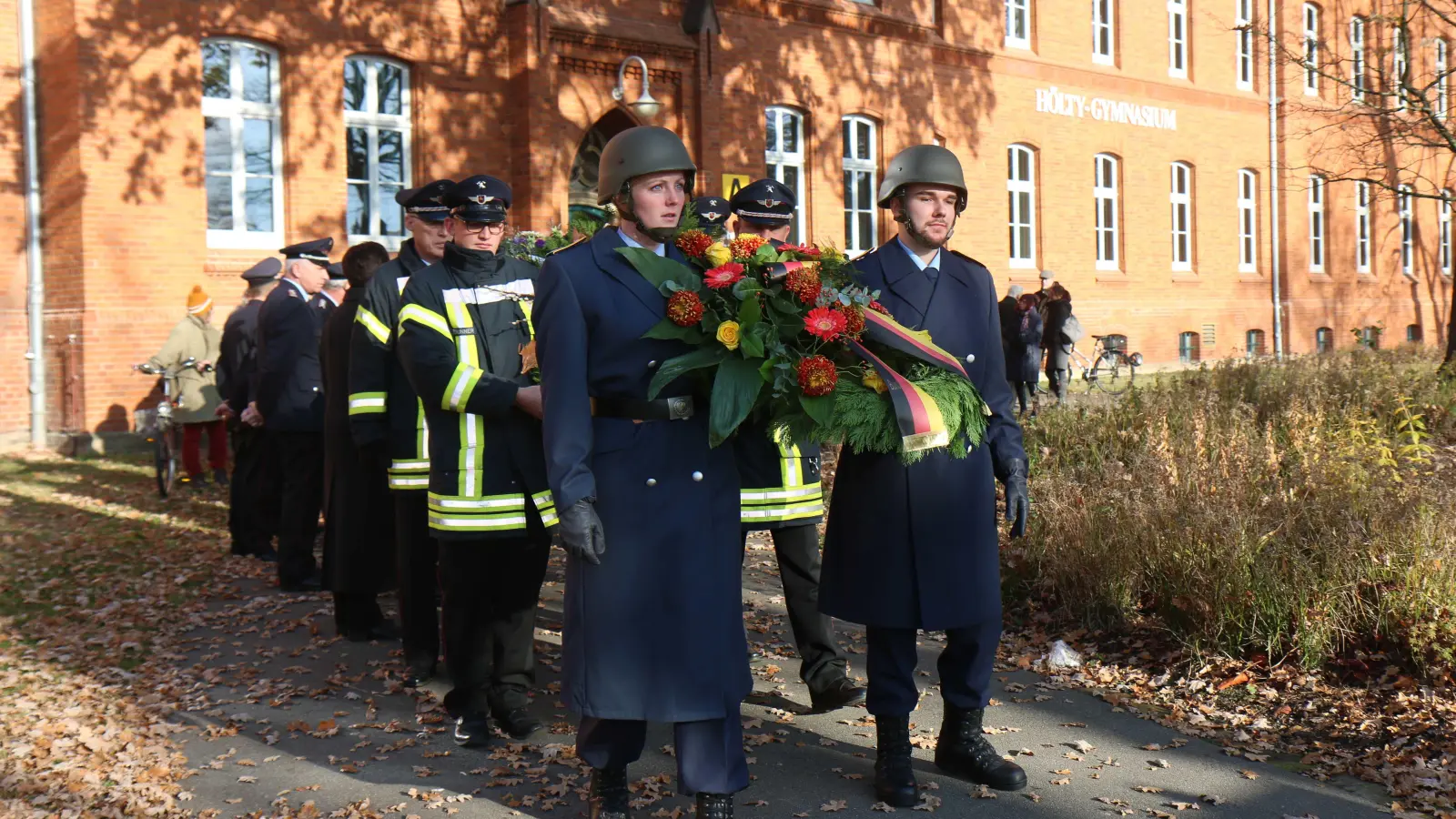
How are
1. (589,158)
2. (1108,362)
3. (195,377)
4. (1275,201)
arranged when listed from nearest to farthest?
1. (195,377)
2. (589,158)
3. (1108,362)
4. (1275,201)

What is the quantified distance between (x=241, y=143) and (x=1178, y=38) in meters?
20.9

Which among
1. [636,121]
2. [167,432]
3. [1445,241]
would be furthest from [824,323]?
[1445,241]

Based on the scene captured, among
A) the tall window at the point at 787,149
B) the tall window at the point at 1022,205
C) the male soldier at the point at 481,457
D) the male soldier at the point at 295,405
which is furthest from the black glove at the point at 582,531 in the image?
the tall window at the point at 1022,205

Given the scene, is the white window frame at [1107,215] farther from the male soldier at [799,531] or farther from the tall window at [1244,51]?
the male soldier at [799,531]

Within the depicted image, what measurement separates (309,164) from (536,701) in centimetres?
1148

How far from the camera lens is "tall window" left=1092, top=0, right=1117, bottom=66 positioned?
2739cm

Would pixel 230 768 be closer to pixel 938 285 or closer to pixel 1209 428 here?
pixel 938 285

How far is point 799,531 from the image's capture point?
5.98 m

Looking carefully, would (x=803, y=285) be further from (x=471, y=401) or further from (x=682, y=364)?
(x=471, y=401)

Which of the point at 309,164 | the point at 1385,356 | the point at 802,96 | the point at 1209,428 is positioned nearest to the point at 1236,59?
the point at 802,96

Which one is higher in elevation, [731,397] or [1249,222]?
[1249,222]

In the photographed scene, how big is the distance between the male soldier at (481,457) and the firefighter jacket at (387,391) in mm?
557

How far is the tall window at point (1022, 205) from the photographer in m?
25.7

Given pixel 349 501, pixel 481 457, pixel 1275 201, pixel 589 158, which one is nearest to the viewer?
pixel 481 457
